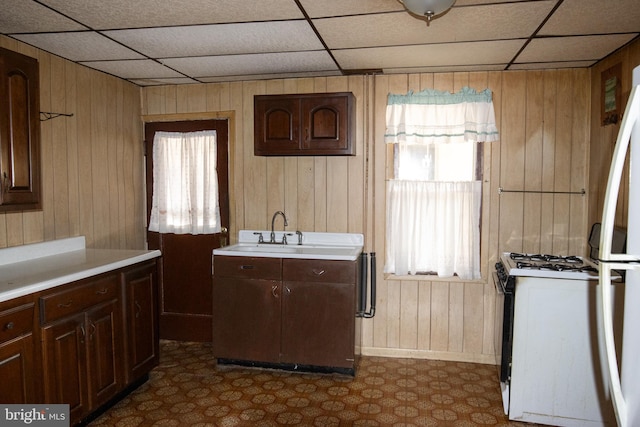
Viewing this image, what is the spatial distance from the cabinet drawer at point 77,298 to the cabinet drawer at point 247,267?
2.70 ft

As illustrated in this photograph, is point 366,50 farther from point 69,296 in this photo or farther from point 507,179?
point 69,296

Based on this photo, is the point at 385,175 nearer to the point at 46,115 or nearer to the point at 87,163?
the point at 87,163

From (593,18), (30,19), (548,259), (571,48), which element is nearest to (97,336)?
(30,19)

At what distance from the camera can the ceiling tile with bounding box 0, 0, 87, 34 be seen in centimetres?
230

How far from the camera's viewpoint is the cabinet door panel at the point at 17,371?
2.09 metres

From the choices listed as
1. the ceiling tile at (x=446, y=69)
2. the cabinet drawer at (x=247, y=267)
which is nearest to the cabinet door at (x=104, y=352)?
the cabinet drawer at (x=247, y=267)

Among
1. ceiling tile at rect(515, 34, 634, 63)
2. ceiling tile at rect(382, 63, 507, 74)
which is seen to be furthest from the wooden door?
ceiling tile at rect(515, 34, 634, 63)

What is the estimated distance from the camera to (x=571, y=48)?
9.80ft

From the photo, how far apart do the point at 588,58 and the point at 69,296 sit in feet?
11.7

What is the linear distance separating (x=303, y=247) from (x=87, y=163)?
5.71 feet

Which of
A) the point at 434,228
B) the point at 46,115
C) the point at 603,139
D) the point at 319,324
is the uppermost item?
the point at 46,115

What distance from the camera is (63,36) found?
9.07 ft

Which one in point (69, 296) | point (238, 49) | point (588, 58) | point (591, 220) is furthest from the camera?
point (591, 220)

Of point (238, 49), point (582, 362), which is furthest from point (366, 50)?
point (582, 362)
